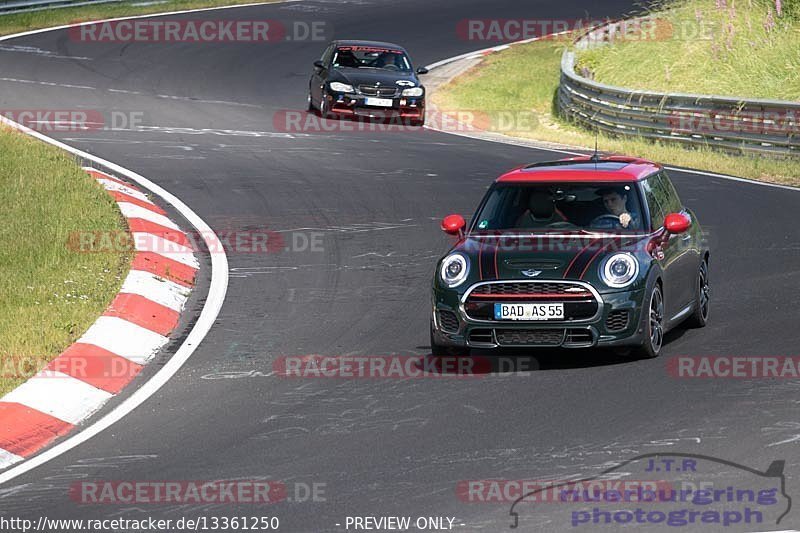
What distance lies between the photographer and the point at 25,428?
9.20 metres

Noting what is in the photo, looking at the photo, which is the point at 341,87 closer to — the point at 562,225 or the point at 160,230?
the point at 160,230

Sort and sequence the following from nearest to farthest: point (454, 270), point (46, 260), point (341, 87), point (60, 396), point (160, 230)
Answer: point (60, 396) < point (454, 270) < point (46, 260) < point (160, 230) < point (341, 87)

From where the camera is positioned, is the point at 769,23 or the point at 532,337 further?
the point at 769,23

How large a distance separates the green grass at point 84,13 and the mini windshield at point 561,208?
96.4ft

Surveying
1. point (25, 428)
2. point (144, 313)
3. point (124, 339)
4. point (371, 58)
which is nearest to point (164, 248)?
point (144, 313)

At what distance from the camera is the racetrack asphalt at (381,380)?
799cm

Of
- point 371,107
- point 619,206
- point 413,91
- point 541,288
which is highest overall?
point 619,206

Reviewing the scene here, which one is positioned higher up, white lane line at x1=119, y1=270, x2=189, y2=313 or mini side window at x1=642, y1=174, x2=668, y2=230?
mini side window at x1=642, y1=174, x2=668, y2=230

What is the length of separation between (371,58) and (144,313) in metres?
18.1

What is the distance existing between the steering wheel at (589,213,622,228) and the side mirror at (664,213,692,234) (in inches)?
14.8

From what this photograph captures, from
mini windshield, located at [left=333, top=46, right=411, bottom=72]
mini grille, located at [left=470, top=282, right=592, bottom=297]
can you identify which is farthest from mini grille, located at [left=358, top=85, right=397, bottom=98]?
mini grille, located at [left=470, top=282, right=592, bottom=297]

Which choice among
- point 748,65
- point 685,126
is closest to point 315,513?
point 685,126

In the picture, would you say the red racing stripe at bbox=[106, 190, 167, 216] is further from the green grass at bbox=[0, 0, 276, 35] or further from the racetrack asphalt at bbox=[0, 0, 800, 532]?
the green grass at bbox=[0, 0, 276, 35]

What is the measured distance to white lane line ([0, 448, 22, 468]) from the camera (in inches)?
336
